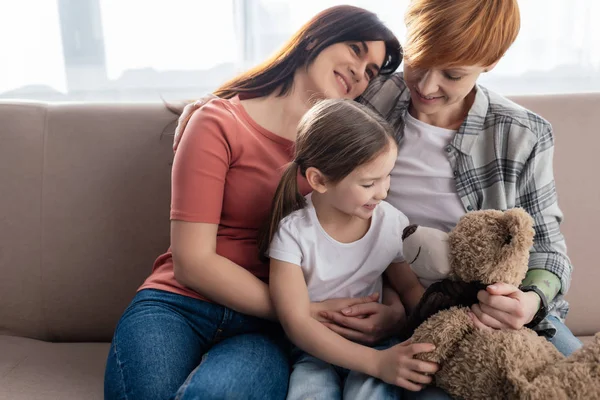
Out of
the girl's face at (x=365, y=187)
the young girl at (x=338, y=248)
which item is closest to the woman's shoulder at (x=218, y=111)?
the young girl at (x=338, y=248)

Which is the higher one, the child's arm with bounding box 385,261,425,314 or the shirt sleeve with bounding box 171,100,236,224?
the shirt sleeve with bounding box 171,100,236,224

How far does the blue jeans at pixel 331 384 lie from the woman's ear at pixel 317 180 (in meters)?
0.34

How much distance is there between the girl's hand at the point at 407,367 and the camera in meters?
1.01

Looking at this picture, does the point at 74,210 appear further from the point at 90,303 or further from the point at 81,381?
the point at 81,381

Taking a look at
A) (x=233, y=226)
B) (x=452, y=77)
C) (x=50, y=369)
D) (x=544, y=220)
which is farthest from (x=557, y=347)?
(x=50, y=369)

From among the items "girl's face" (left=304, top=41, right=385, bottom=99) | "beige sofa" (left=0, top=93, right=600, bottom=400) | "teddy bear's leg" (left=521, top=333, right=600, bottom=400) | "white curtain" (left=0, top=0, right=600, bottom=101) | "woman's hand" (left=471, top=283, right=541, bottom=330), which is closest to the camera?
"teddy bear's leg" (left=521, top=333, right=600, bottom=400)

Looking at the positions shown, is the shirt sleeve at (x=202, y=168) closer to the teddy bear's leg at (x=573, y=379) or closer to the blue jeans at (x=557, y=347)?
the blue jeans at (x=557, y=347)

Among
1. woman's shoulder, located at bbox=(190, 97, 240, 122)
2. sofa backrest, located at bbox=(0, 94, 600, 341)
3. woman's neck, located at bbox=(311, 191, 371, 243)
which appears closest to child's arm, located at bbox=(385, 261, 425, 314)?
woman's neck, located at bbox=(311, 191, 371, 243)

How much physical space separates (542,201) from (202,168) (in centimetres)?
72

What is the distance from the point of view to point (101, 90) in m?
1.93

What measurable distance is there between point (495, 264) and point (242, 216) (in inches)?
21.7

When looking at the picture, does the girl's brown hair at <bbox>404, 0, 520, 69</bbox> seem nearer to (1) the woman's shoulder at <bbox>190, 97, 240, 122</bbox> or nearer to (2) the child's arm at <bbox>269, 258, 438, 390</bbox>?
(1) the woman's shoulder at <bbox>190, 97, 240, 122</bbox>

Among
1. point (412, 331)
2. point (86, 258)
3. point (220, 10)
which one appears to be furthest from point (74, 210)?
point (412, 331)

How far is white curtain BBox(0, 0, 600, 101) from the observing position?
70.5 inches
